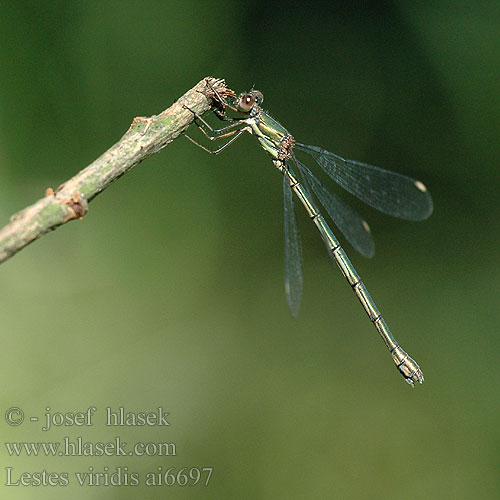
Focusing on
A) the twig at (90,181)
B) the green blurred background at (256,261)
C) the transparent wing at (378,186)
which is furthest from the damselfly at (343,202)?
the twig at (90,181)

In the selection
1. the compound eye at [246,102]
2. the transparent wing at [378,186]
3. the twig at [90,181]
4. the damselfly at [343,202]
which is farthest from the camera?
the transparent wing at [378,186]

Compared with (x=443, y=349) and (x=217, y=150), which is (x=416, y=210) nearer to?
(x=443, y=349)

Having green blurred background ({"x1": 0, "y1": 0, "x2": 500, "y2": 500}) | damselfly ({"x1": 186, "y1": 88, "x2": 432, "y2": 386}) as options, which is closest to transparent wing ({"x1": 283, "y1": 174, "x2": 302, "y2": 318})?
damselfly ({"x1": 186, "y1": 88, "x2": 432, "y2": 386})

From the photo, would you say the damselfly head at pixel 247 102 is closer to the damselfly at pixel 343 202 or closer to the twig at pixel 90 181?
the damselfly at pixel 343 202

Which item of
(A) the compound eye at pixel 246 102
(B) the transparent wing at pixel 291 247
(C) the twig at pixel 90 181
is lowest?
(C) the twig at pixel 90 181

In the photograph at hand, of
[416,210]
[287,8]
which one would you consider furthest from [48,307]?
[287,8]

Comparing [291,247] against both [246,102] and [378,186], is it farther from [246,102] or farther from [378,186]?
[246,102]
